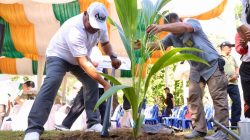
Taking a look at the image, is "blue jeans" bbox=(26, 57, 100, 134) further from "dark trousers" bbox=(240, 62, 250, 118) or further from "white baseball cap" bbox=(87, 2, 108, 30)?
"dark trousers" bbox=(240, 62, 250, 118)

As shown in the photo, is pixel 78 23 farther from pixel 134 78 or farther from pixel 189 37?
pixel 189 37

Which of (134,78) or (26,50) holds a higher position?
(26,50)

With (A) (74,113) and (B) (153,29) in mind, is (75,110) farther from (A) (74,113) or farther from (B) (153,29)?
(B) (153,29)

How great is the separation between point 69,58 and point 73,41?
0.26m

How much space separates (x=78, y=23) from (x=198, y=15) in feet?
15.3

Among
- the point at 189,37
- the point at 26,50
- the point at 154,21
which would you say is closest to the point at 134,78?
the point at 154,21

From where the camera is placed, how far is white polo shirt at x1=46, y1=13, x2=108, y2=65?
8.81ft

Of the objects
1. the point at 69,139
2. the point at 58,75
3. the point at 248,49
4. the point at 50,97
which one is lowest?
the point at 69,139

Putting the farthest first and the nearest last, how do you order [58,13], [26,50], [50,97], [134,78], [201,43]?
[26,50] → [58,13] → [201,43] → [50,97] → [134,78]

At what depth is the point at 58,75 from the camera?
2.73 meters

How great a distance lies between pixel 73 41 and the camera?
105 inches

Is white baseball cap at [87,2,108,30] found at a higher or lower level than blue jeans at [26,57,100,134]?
higher

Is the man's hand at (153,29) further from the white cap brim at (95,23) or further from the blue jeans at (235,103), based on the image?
the blue jeans at (235,103)

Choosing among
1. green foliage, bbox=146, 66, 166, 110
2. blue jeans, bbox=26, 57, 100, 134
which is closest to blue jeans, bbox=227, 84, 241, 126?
blue jeans, bbox=26, 57, 100, 134
